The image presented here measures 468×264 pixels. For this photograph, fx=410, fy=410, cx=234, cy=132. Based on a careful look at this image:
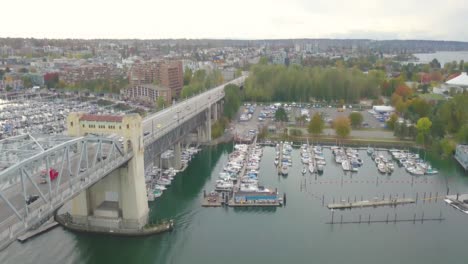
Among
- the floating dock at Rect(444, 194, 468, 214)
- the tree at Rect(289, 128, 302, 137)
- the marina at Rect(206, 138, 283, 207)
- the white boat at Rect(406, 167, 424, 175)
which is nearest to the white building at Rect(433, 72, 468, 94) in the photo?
the tree at Rect(289, 128, 302, 137)

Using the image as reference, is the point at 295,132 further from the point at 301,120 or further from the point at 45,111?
the point at 45,111

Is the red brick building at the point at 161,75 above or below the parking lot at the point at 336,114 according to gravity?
above

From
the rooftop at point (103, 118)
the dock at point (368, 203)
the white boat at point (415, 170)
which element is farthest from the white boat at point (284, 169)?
the rooftop at point (103, 118)

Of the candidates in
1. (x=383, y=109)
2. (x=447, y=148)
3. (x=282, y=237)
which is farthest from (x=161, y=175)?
(x=383, y=109)

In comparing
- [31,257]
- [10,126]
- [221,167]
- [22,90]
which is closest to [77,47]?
[22,90]

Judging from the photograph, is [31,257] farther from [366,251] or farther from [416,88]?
[416,88]

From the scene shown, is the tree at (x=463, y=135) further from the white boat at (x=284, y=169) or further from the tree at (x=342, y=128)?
the white boat at (x=284, y=169)

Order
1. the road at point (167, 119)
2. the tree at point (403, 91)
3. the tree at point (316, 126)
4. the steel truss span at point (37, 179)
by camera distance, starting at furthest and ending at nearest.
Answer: the tree at point (403, 91), the tree at point (316, 126), the road at point (167, 119), the steel truss span at point (37, 179)
